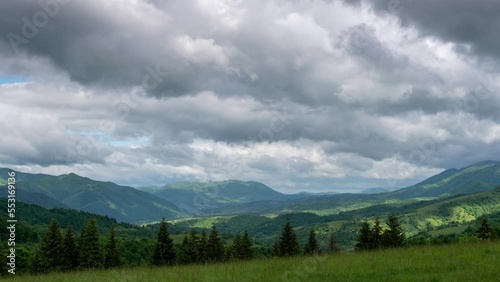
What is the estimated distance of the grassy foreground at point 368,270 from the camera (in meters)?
12.8

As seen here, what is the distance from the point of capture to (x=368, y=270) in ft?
46.3

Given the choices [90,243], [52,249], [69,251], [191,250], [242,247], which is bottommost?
[242,247]

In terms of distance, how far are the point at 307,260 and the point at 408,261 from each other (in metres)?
4.32

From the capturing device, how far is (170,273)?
15.8 m

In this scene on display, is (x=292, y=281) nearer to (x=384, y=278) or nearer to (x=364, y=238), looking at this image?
(x=384, y=278)

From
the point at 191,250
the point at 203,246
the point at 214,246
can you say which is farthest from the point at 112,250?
the point at 214,246

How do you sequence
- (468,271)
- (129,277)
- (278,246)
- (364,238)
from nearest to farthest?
(468,271) < (129,277) < (364,238) < (278,246)

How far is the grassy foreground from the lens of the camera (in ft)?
42.1

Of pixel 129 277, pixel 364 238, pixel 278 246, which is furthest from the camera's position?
pixel 278 246

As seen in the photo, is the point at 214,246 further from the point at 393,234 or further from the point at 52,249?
the point at 393,234

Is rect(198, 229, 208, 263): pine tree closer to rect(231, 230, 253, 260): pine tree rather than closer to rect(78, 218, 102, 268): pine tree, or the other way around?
rect(231, 230, 253, 260): pine tree

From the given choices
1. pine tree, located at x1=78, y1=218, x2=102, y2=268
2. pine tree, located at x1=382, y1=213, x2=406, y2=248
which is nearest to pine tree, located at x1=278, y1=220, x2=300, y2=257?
pine tree, located at x1=382, y1=213, x2=406, y2=248

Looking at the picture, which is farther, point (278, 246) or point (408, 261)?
point (278, 246)

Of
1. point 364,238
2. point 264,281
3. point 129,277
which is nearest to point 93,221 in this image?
point 364,238
